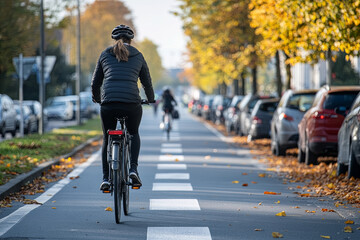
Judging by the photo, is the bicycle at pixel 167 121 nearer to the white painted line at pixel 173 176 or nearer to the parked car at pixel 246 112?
the parked car at pixel 246 112

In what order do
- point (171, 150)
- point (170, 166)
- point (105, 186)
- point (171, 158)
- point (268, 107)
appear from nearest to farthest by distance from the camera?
point (105, 186) → point (170, 166) → point (171, 158) → point (171, 150) → point (268, 107)

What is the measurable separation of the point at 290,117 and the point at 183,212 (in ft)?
31.8

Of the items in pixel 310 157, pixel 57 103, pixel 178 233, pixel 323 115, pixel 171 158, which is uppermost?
pixel 57 103

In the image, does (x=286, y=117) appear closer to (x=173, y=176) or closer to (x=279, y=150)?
(x=279, y=150)

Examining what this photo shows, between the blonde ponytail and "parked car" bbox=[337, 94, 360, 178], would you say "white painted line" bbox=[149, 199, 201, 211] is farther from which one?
"parked car" bbox=[337, 94, 360, 178]

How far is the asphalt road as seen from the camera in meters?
8.11

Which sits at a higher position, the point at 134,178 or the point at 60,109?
the point at 60,109

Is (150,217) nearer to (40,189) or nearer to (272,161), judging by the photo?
(40,189)

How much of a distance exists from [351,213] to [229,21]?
26.0 meters

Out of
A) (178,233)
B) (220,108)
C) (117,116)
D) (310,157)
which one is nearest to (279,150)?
(310,157)

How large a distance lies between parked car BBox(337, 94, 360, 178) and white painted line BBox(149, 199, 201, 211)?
268cm

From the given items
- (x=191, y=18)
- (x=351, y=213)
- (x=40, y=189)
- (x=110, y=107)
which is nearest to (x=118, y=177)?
(x=110, y=107)

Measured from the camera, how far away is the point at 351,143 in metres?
12.6

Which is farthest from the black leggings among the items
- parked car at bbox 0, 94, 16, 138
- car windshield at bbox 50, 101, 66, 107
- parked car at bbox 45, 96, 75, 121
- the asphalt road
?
car windshield at bbox 50, 101, 66, 107
